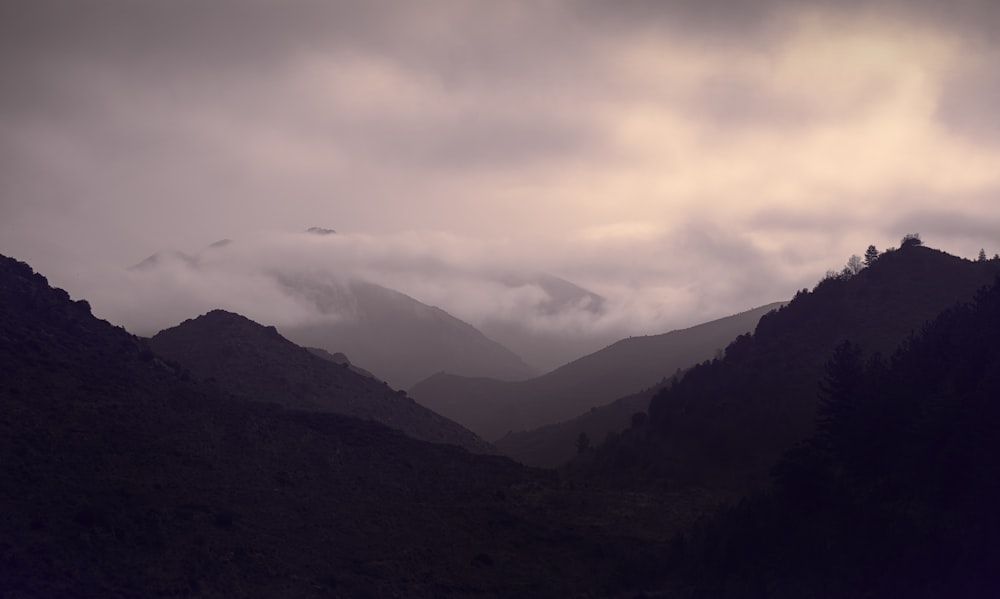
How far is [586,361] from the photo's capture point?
6988 inches

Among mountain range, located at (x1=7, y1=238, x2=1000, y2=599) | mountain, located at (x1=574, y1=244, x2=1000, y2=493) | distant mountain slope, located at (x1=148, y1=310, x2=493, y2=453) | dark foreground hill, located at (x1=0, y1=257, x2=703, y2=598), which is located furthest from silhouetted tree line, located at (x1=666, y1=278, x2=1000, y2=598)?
distant mountain slope, located at (x1=148, y1=310, x2=493, y2=453)

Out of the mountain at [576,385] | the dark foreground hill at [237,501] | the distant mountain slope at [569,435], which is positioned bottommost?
the dark foreground hill at [237,501]

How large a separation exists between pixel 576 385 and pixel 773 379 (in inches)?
3059

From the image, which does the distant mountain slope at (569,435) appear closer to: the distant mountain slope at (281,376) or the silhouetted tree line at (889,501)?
the distant mountain slope at (281,376)

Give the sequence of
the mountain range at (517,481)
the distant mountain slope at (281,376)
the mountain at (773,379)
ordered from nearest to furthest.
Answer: the mountain range at (517,481), the mountain at (773,379), the distant mountain slope at (281,376)

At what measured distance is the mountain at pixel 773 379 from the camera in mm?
71500

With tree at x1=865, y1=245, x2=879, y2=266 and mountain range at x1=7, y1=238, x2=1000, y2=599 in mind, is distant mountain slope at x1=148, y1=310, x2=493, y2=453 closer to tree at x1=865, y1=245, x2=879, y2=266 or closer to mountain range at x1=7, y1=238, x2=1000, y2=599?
mountain range at x1=7, y1=238, x2=1000, y2=599

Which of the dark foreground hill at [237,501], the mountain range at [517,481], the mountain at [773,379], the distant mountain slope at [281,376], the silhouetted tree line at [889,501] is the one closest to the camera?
the silhouetted tree line at [889,501]

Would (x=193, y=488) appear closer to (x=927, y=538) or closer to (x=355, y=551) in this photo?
→ (x=355, y=551)

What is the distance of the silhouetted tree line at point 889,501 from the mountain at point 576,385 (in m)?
89.6

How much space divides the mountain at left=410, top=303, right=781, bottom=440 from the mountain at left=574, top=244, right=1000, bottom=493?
52.1m

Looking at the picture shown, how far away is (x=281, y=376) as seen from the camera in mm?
89250

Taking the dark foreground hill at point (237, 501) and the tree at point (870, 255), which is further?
the tree at point (870, 255)

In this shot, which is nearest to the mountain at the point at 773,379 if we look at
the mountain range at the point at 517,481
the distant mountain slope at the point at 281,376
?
the mountain range at the point at 517,481
